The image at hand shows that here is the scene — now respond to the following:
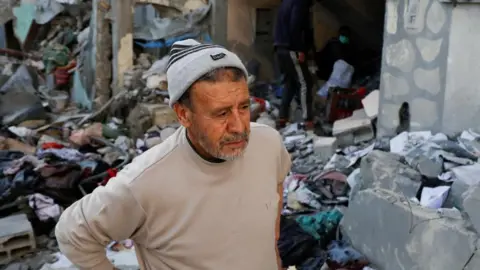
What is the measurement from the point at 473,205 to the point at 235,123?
2097 mm

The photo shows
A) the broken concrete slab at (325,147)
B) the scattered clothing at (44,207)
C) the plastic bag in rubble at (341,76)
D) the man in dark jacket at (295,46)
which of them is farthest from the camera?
the plastic bag in rubble at (341,76)

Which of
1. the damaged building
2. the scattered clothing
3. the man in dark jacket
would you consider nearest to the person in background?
the damaged building

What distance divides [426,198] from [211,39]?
6.12 m

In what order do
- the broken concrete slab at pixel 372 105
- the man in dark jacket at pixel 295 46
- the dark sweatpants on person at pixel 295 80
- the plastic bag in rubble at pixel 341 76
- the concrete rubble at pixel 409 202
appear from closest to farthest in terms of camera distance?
the concrete rubble at pixel 409 202, the broken concrete slab at pixel 372 105, the man in dark jacket at pixel 295 46, the dark sweatpants on person at pixel 295 80, the plastic bag in rubble at pixel 341 76

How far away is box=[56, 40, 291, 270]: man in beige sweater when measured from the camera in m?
1.67

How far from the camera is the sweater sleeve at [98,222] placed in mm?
1671

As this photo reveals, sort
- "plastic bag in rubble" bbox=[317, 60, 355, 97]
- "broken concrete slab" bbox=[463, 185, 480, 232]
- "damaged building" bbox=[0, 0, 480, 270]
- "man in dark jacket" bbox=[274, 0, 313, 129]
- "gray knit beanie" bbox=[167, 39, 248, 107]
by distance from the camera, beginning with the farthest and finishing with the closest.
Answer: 1. "plastic bag in rubble" bbox=[317, 60, 355, 97]
2. "man in dark jacket" bbox=[274, 0, 313, 129]
3. "damaged building" bbox=[0, 0, 480, 270]
4. "broken concrete slab" bbox=[463, 185, 480, 232]
5. "gray knit beanie" bbox=[167, 39, 248, 107]

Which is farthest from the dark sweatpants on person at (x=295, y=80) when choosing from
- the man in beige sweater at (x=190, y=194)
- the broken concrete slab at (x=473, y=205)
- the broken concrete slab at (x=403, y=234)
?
the man in beige sweater at (x=190, y=194)

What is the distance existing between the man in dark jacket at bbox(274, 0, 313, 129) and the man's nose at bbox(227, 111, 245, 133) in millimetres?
5523

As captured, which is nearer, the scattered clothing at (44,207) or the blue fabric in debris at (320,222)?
the blue fabric in debris at (320,222)

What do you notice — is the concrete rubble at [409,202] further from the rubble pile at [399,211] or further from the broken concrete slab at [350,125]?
the broken concrete slab at [350,125]

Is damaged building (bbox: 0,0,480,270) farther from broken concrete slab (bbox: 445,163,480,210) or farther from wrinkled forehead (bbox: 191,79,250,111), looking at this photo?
wrinkled forehead (bbox: 191,79,250,111)

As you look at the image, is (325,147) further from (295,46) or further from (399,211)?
(399,211)

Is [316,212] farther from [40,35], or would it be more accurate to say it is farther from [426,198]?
[40,35]
